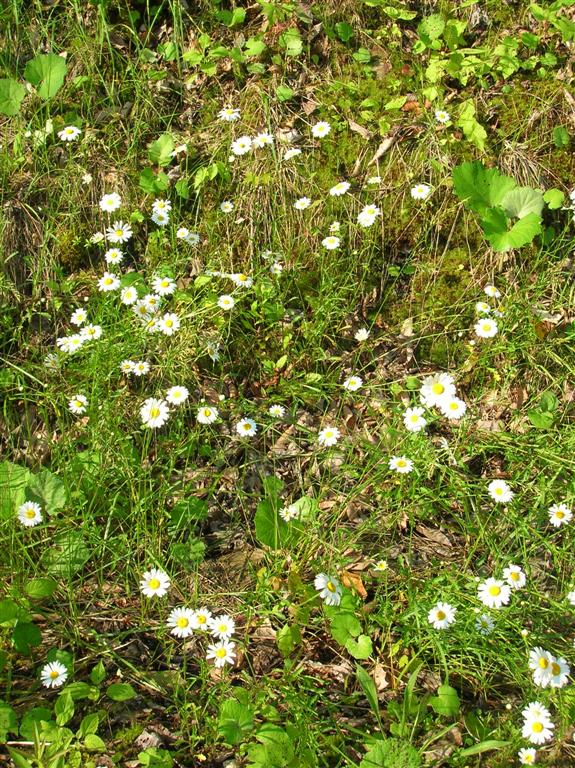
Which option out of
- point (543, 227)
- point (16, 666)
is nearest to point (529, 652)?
point (16, 666)

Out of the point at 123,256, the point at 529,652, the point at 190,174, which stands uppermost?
the point at 190,174

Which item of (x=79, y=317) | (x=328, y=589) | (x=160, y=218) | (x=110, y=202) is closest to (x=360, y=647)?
(x=328, y=589)

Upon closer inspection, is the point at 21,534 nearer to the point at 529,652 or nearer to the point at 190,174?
the point at 529,652

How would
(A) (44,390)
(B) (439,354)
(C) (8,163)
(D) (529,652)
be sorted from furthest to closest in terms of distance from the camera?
(C) (8,163), (B) (439,354), (A) (44,390), (D) (529,652)

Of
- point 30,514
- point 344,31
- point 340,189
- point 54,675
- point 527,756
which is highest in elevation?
point 344,31

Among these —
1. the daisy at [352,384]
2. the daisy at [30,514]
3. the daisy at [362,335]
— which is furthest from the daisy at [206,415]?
the daisy at [362,335]

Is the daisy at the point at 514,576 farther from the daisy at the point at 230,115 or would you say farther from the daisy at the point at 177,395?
the daisy at the point at 230,115

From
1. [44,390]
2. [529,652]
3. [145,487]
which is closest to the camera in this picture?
[529,652]

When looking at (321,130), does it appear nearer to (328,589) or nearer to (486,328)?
(486,328)
